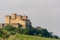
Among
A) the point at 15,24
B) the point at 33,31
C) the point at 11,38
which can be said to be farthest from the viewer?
the point at 15,24

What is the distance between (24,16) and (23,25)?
224 centimetres

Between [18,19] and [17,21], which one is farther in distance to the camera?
[18,19]

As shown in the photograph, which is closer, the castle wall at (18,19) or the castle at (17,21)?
the castle at (17,21)

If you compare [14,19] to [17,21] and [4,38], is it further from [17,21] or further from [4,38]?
[4,38]

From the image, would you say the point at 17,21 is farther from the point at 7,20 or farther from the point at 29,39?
the point at 29,39

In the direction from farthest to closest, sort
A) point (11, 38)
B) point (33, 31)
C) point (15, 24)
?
point (15, 24) < point (33, 31) < point (11, 38)

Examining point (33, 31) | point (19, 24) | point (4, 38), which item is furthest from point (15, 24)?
point (4, 38)

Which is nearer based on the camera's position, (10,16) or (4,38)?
(4,38)

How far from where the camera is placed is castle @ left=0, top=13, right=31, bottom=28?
64.5m

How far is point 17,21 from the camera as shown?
216 feet

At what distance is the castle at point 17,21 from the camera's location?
64531 mm

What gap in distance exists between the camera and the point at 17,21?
216 ft

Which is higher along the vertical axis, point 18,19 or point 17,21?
point 18,19

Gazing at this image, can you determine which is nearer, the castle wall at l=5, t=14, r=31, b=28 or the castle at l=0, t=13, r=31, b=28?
the castle at l=0, t=13, r=31, b=28
